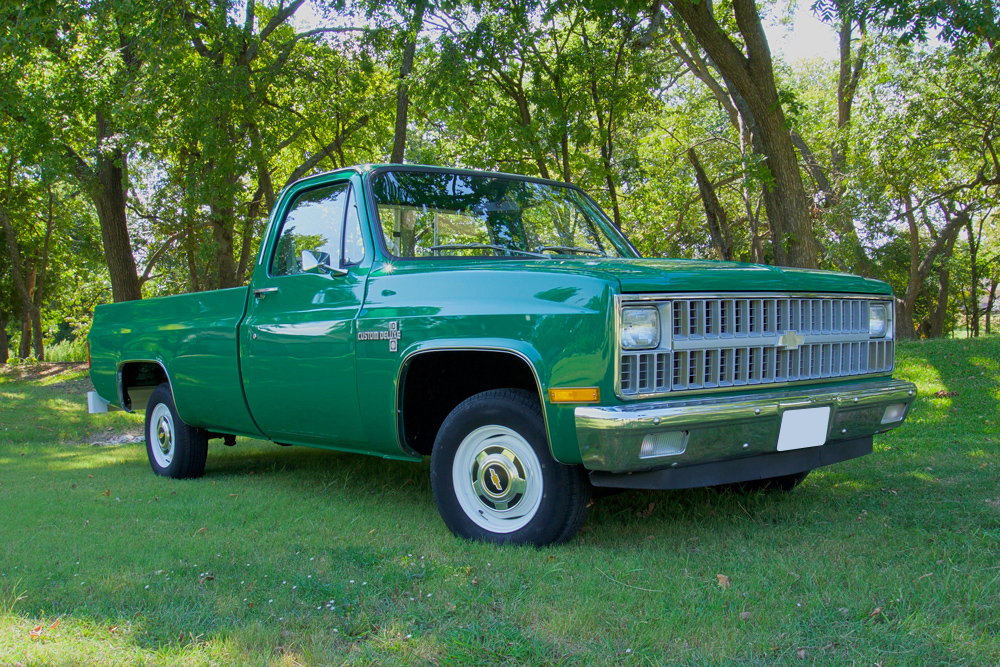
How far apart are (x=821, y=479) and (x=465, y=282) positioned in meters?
2.91

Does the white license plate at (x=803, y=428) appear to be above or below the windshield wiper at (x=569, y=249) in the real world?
below

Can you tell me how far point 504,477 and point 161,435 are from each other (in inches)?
150

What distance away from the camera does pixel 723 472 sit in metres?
3.60

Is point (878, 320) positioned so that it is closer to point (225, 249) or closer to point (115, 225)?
point (115, 225)

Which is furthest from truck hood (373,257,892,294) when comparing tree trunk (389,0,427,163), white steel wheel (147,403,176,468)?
tree trunk (389,0,427,163)

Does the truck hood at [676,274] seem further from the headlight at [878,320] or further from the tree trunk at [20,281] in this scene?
the tree trunk at [20,281]

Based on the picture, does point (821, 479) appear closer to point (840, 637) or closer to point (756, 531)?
point (756, 531)

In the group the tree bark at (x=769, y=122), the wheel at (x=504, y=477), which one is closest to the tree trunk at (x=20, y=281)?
the tree bark at (x=769, y=122)

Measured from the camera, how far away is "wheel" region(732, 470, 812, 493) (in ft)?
16.2

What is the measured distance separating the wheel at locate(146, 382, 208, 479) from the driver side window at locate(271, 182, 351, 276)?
5.64ft

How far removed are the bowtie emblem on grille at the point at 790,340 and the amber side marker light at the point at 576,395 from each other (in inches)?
39.9

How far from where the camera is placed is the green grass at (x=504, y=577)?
2.74 m

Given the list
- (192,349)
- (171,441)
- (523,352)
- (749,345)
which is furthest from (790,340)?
(171,441)

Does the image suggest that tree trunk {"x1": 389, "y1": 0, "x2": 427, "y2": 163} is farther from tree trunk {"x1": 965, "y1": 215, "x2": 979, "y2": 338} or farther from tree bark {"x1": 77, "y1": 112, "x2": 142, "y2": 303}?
tree trunk {"x1": 965, "y1": 215, "x2": 979, "y2": 338}
